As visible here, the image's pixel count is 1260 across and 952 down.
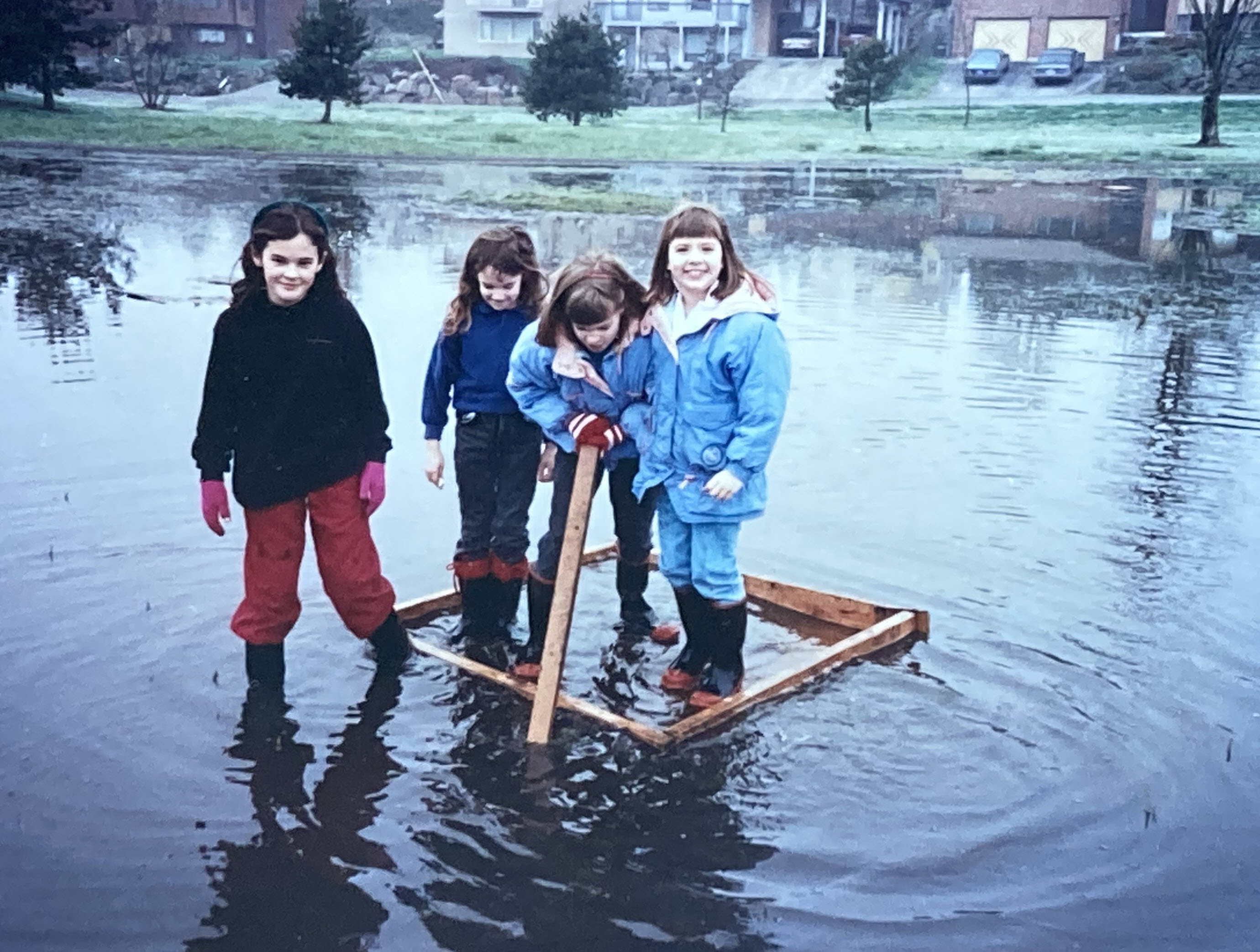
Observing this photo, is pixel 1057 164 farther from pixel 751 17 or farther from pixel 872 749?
pixel 751 17

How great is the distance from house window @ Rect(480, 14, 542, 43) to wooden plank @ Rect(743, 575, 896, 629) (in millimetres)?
57394

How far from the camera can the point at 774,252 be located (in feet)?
46.6

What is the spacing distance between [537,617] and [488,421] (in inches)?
26.5

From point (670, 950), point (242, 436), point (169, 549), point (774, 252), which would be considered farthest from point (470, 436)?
point (774, 252)

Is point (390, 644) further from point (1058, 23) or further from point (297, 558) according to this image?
point (1058, 23)

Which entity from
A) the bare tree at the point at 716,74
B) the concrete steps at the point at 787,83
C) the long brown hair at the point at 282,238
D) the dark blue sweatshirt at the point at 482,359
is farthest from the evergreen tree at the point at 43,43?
the long brown hair at the point at 282,238

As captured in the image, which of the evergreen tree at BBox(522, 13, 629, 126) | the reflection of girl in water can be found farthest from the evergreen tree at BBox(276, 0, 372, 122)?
the reflection of girl in water

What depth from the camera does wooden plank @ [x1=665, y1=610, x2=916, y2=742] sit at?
4.02 metres

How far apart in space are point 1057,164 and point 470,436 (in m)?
26.3

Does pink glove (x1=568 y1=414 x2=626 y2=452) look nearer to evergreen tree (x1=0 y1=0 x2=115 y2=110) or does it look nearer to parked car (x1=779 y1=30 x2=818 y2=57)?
evergreen tree (x1=0 y1=0 x2=115 y2=110)

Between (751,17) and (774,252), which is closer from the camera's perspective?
(774,252)

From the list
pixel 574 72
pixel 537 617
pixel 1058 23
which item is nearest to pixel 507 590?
pixel 537 617

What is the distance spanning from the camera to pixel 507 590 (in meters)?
4.79

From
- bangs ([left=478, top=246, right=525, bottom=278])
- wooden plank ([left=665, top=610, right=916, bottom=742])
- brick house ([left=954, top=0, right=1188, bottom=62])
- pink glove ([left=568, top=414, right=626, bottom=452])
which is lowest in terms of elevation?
wooden plank ([left=665, top=610, right=916, bottom=742])
